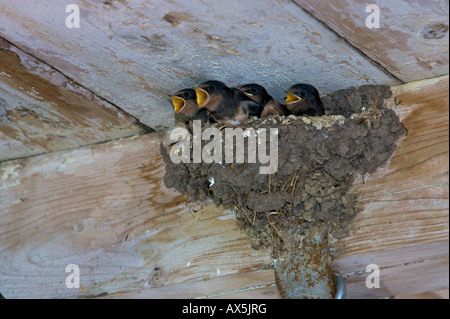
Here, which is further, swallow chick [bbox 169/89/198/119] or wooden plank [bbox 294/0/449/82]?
swallow chick [bbox 169/89/198/119]

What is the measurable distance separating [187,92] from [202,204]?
0.50 m

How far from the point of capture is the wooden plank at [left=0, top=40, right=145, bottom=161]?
2.74m

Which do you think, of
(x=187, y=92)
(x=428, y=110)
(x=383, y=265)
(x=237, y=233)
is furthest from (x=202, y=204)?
(x=428, y=110)

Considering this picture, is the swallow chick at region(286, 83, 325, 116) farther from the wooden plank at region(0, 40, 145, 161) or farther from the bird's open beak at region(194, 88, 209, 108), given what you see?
the wooden plank at region(0, 40, 145, 161)

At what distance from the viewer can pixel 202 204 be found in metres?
2.90

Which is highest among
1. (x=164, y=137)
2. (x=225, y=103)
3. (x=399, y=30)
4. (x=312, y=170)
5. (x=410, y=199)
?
(x=225, y=103)

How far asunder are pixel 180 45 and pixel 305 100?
591 mm

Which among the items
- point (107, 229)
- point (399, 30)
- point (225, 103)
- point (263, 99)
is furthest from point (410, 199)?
point (107, 229)

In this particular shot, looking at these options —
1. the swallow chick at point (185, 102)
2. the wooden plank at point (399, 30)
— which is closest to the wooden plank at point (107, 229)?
the swallow chick at point (185, 102)

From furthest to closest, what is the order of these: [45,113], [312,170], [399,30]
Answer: [45,113]
[312,170]
[399,30]

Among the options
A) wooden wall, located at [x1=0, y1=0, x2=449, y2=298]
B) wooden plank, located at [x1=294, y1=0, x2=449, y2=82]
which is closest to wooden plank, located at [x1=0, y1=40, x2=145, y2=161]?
wooden wall, located at [x1=0, y1=0, x2=449, y2=298]

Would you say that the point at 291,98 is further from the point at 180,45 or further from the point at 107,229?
the point at 107,229

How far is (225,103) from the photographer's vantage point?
9.91ft

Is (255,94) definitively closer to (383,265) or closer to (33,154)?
(383,265)
